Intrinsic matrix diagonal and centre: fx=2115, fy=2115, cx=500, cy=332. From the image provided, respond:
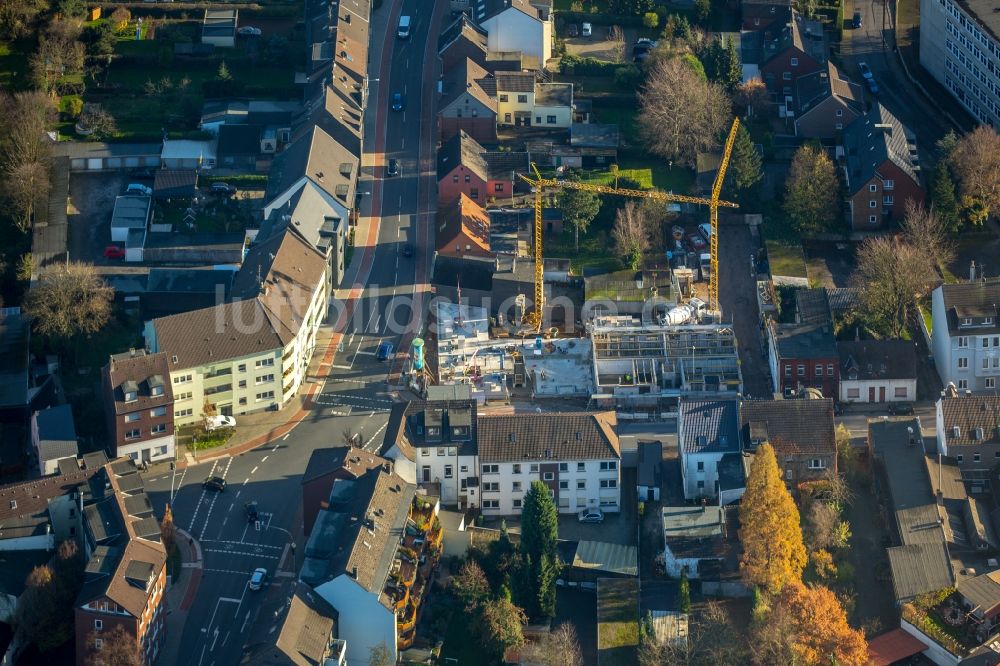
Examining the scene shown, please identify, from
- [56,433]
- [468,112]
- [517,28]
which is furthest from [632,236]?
Answer: [56,433]

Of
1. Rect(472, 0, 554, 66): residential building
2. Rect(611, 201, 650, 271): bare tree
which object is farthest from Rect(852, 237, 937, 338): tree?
Rect(472, 0, 554, 66): residential building

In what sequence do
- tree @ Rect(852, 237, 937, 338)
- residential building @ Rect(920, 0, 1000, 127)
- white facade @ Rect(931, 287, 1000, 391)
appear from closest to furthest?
1. white facade @ Rect(931, 287, 1000, 391)
2. tree @ Rect(852, 237, 937, 338)
3. residential building @ Rect(920, 0, 1000, 127)

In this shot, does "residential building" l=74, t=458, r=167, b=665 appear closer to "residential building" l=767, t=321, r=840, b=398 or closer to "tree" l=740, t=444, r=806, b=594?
"tree" l=740, t=444, r=806, b=594

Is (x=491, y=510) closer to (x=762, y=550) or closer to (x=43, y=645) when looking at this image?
(x=762, y=550)

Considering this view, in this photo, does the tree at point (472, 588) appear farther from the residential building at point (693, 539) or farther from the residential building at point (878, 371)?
the residential building at point (878, 371)

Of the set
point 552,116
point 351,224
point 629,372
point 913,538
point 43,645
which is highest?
point 552,116

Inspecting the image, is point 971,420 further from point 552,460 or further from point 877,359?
point 552,460

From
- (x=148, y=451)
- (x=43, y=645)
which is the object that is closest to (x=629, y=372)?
(x=148, y=451)
